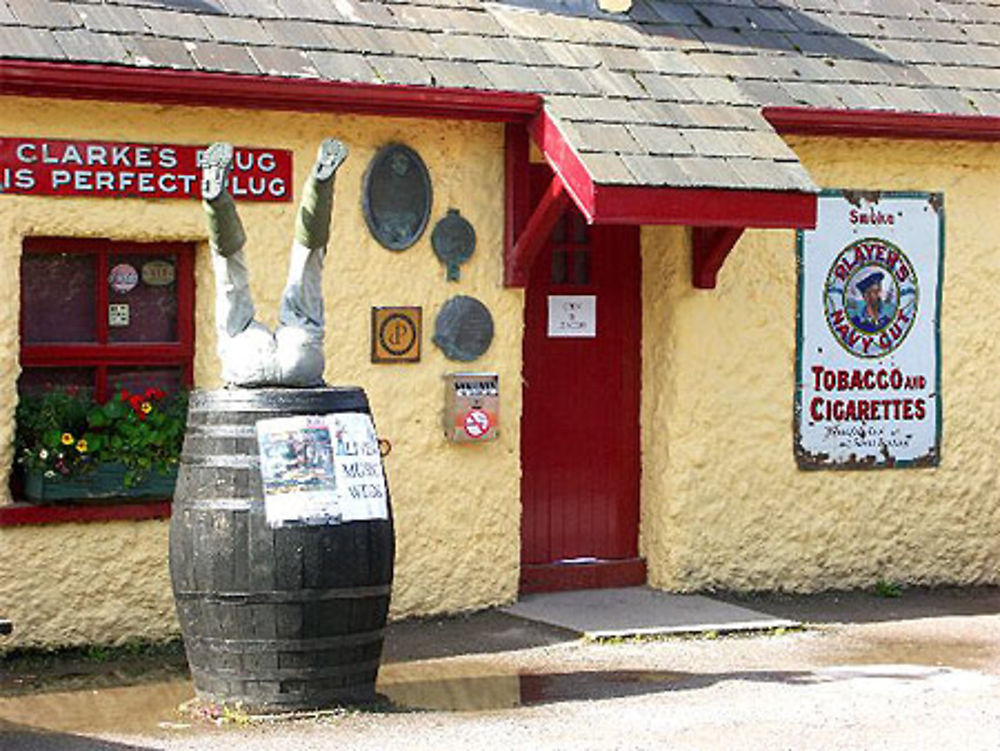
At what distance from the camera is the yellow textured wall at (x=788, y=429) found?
1138 centimetres

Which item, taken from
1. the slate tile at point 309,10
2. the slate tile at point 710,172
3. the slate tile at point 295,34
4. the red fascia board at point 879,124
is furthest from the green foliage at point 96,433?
the red fascia board at point 879,124

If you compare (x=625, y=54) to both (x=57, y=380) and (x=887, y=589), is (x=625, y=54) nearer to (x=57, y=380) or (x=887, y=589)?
(x=887, y=589)

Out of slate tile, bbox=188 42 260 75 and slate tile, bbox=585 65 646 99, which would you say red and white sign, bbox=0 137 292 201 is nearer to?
slate tile, bbox=188 42 260 75

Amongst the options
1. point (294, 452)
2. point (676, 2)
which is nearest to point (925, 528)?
point (676, 2)

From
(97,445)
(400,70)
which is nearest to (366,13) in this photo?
(400,70)

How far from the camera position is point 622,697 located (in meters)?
8.82

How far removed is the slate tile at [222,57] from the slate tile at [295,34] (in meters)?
0.28

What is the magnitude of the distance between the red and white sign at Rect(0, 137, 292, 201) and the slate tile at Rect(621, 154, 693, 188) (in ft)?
5.77

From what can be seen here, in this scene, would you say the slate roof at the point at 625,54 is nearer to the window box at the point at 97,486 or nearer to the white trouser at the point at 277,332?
the white trouser at the point at 277,332

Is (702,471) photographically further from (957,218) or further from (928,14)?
(928,14)

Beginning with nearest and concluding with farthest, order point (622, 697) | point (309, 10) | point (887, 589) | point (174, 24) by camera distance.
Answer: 1. point (622, 697)
2. point (174, 24)
3. point (309, 10)
4. point (887, 589)

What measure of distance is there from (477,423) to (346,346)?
2.73ft

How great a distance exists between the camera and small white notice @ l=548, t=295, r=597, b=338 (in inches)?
450

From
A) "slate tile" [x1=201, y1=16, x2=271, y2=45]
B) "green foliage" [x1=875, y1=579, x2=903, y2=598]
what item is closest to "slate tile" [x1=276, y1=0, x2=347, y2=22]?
"slate tile" [x1=201, y1=16, x2=271, y2=45]
